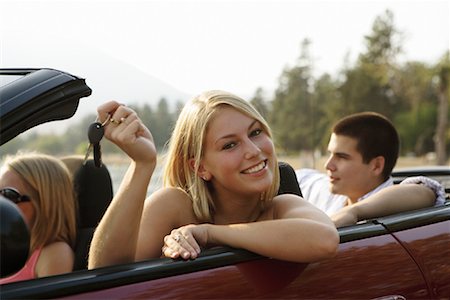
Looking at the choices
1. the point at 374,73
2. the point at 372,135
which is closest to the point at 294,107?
the point at 374,73

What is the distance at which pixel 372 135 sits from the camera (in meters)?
3.88

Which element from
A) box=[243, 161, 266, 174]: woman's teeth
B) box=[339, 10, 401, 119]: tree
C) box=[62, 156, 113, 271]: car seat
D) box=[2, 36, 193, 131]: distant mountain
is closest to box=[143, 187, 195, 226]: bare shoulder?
box=[243, 161, 266, 174]: woman's teeth

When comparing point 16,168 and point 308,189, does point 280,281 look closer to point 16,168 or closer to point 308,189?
point 16,168

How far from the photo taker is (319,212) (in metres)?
2.33

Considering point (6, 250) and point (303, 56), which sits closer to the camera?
point (6, 250)

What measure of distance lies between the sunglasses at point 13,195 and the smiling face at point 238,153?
64cm

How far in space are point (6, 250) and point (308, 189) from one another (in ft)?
8.76

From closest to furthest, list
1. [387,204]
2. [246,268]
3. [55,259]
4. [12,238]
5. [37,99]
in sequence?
[12,238], [37,99], [246,268], [55,259], [387,204]

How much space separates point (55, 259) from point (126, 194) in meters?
0.61

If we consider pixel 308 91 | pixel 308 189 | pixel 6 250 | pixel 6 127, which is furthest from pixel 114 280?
pixel 308 91

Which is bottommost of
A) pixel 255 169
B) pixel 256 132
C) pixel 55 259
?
Answer: pixel 55 259

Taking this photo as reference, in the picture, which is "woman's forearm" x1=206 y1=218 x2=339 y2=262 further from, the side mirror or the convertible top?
the side mirror

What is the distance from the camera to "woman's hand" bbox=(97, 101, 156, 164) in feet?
6.94

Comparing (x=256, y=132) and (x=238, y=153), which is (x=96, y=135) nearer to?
(x=238, y=153)
